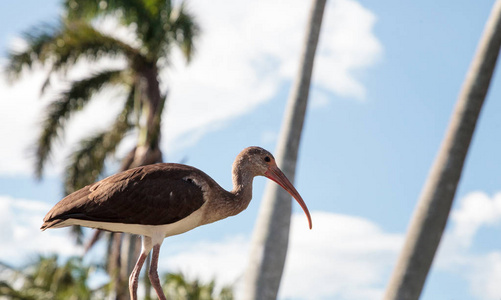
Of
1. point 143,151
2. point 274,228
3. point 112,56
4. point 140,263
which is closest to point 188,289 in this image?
point 143,151

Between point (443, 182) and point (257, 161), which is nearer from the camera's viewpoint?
point (257, 161)

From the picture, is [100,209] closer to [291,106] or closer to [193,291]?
[291,106]

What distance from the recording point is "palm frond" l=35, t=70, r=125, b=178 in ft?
62.7

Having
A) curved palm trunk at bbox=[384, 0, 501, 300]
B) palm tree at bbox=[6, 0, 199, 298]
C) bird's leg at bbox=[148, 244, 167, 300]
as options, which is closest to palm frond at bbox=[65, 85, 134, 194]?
palm tree at bbox=[6, 0, 199, 298]

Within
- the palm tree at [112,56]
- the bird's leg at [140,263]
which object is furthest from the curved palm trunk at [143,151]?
the bird's leg at [140,263]

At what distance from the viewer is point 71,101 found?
1916 centimetres

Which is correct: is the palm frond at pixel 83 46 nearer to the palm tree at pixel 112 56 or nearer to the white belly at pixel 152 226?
the palm tree at pixel 112 56

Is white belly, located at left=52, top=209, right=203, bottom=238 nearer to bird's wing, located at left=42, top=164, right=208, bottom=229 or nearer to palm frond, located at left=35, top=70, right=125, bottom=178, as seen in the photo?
bird's wing, located at left=42, top=164, right=208, bottom=229

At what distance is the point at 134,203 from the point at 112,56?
49.1ft

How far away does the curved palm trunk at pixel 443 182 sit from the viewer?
8.79 m

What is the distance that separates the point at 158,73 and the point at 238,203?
14459 mm

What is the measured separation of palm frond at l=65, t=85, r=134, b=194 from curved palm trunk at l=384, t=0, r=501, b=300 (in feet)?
39.6

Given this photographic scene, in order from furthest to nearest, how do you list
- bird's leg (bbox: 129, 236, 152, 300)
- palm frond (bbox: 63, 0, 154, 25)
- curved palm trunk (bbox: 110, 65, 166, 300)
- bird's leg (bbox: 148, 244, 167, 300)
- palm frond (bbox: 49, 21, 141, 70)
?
palm frond (bbox: 63, 0, 154, 25)
palm frond (bbox: 49, 21, 141, 70)
curved palm trunk (bbox: 110, 65, 166, 300)
bird's leg (bbox: 129, 236, 152, 300)
bird's leg (bbox: 148, 244, 167, 300)

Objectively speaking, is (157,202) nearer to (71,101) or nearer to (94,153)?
(71,101)
